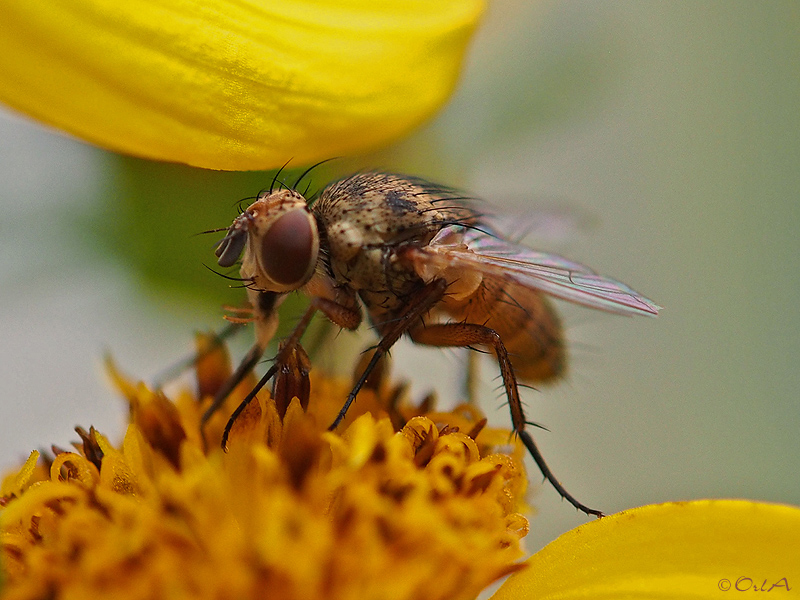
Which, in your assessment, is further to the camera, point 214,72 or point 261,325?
point 261,325

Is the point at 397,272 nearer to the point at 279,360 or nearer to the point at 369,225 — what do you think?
the point at 369,225

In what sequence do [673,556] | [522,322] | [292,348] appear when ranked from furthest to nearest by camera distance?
1. [522,322]
2. [292,348]
3. [673,556]

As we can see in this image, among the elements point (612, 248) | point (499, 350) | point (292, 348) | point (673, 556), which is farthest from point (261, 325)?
point (612, 248)

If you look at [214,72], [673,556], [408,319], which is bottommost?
[673,556]

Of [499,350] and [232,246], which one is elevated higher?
[232,246]

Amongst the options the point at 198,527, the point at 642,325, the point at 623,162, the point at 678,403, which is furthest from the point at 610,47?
the point at 198,527

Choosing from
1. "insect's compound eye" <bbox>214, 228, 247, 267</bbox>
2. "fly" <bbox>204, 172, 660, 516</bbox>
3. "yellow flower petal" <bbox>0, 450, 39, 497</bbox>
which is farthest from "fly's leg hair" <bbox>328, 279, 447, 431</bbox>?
"yellow flower petal" <bbox>0, 450, 39, 497</bbox>

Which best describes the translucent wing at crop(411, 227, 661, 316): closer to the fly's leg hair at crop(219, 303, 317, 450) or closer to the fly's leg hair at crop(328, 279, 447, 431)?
the fly's leg hair at crop(328, 279, 447, 431)

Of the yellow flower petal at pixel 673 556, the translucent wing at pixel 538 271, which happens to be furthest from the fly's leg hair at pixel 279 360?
the yellow flower petal at pixel 673 556

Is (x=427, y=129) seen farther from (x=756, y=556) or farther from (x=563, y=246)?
(x=756, y=556)
